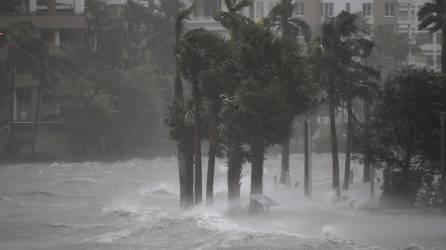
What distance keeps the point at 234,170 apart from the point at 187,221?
14.8 ft

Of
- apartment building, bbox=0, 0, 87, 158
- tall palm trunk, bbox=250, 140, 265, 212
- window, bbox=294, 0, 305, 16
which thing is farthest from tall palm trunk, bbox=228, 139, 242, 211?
window, bbox=294, 0, 305, 16

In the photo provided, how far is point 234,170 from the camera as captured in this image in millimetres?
39906

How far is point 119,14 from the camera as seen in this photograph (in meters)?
116

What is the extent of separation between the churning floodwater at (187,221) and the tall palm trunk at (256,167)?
116 cm

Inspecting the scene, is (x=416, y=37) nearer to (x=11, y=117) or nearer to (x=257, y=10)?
(x=257, y=10)

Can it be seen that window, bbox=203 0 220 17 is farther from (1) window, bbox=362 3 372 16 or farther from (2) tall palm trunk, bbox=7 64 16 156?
(2) tall palm trunk, bbox=7 64 16 156

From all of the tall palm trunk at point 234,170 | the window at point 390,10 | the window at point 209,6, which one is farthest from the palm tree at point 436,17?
the window at point 390,10

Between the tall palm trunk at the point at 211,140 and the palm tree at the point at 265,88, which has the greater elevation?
the palm tree at the point at 265,88

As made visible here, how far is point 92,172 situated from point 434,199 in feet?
151

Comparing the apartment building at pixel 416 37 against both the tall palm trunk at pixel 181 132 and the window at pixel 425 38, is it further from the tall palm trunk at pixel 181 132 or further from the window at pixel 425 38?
the tall palm trunk at pixel 181 132

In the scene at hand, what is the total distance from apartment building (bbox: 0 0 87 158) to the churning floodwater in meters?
29.3

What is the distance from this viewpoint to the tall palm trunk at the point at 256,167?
129 feet

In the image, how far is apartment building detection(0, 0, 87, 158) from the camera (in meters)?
96.9

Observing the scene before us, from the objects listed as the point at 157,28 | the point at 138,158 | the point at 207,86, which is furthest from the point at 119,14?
the point at 207,86
